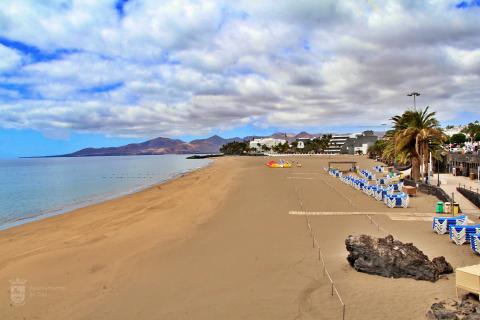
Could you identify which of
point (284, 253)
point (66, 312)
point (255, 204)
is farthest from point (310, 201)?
point (66, 312)

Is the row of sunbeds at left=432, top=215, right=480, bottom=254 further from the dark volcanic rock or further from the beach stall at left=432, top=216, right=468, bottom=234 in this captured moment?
the dark volcanic rock

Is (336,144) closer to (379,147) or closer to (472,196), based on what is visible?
(379,147)

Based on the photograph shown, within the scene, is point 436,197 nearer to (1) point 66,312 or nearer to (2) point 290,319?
(2) point 290,319

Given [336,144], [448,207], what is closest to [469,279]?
[448,207]

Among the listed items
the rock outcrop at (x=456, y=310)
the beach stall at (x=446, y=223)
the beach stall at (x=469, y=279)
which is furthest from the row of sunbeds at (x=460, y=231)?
the rock outcrop at (x=456, y=310)

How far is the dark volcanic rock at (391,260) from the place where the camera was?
30.2ft

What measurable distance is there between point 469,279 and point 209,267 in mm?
6177

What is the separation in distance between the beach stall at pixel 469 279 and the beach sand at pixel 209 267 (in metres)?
0.55

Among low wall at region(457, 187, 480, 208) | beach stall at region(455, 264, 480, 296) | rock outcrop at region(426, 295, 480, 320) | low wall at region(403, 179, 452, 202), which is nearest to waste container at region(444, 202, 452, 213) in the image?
low wall at region(403, 179, 452, 202)

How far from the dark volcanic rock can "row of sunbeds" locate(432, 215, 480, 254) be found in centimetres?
231

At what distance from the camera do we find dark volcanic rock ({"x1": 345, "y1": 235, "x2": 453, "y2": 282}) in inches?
362

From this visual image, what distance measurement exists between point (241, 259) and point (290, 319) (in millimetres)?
4071

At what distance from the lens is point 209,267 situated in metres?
10.7

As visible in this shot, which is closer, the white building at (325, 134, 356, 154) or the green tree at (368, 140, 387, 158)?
the green tree at (368, 140, 387, 158)
